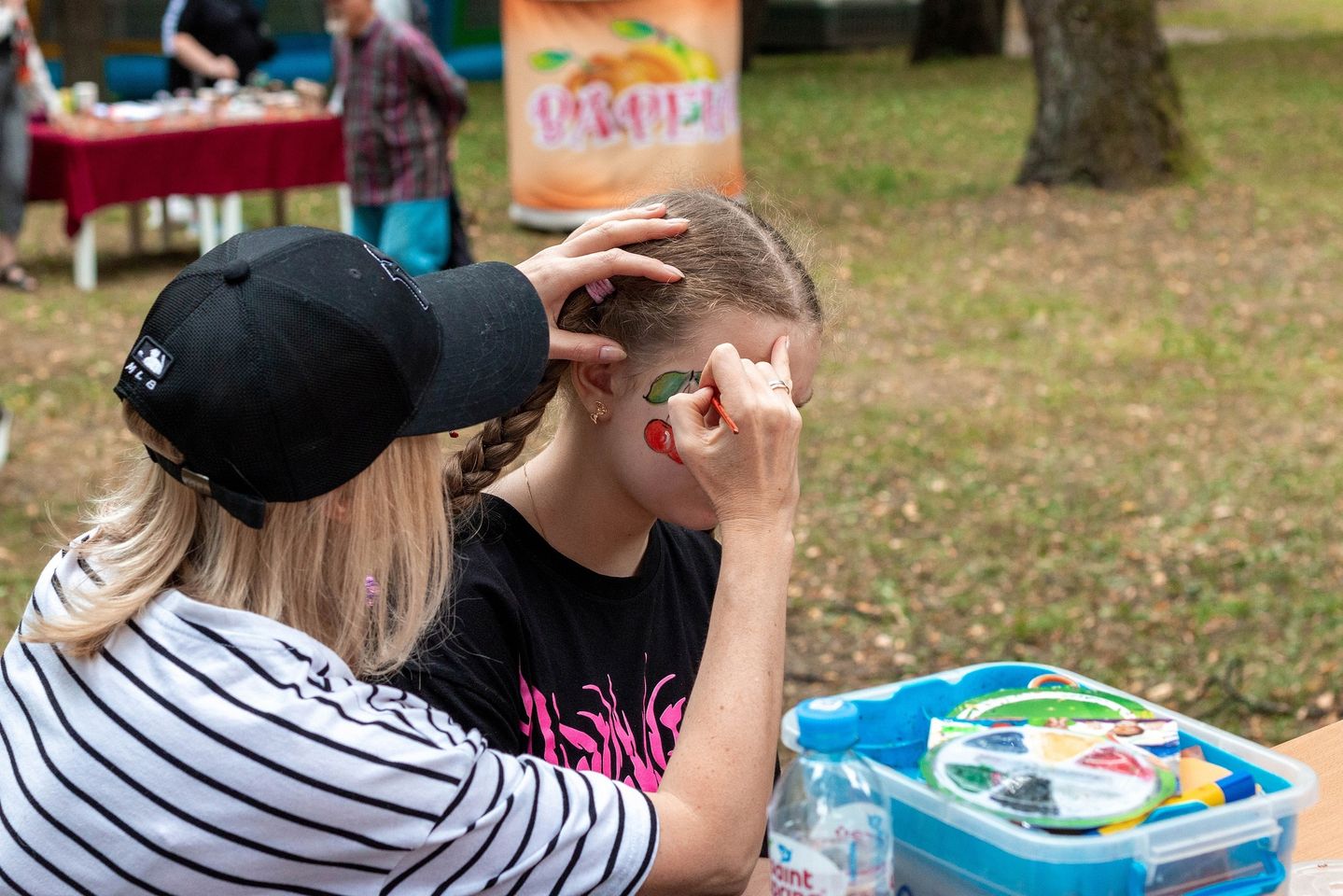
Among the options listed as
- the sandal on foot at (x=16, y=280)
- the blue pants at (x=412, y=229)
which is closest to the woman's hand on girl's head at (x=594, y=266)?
the blue pants at (x=412, y=229)

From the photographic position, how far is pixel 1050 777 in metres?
1.34

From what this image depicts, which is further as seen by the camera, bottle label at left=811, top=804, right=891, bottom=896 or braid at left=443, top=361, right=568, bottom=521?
braid at left=443, top=361, right=568, bottom=521

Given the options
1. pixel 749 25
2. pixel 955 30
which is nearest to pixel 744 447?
pixel 749 25

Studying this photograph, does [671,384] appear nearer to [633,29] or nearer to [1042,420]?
[1042,420]

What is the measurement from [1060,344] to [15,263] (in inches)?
244

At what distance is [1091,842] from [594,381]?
3.03ft

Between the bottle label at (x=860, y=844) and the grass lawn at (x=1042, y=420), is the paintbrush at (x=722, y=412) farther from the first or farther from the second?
the grass lawn at (x=1042, y=420)

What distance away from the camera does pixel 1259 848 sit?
141 cm

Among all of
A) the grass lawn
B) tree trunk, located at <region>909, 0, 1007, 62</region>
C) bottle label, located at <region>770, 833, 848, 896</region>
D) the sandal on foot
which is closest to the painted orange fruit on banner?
the grass lawn

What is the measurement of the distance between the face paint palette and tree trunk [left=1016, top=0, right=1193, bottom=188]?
9584 millimetres

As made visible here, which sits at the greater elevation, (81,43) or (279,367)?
(279,367)

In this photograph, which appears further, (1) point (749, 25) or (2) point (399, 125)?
(1) point (749, 25)

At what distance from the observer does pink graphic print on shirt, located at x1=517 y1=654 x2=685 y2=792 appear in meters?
1.78

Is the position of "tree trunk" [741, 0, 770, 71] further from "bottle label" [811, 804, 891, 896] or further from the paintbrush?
"bottle label" [811, 804, 891, 896]
